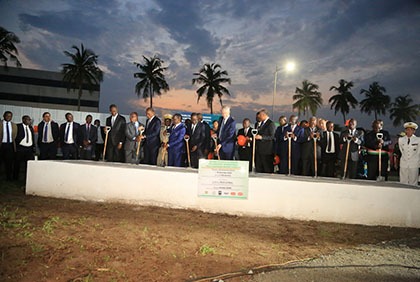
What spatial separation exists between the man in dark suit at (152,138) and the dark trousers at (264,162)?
3.02m

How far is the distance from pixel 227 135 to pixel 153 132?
2271mm

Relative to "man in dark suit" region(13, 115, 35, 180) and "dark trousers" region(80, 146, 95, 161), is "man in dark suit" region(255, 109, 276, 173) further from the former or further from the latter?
"man in dark suit" region(13, 115, 35, 180)

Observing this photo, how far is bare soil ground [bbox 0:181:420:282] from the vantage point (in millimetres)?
3072

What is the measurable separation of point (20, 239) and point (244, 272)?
9.68 feet

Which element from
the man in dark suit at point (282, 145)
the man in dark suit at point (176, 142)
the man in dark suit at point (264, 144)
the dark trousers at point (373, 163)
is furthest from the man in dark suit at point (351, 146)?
the man in dark suit at point (176, 142)

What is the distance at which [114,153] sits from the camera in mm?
8977

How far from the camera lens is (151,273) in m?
3.03

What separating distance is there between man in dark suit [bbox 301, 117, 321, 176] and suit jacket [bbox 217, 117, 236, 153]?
80.5 inches

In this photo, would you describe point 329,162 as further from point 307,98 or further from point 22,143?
point 307,98

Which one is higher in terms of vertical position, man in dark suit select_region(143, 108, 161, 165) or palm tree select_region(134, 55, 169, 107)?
palm tree select_region(134, 55, 169, 107)

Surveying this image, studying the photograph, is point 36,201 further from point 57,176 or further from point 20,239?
point 20,239

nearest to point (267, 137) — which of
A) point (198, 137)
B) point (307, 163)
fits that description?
point (307, 163)

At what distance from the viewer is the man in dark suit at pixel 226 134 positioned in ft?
25.8

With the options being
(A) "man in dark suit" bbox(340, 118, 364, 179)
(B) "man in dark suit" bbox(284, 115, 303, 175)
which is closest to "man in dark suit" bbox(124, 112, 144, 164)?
(B) "man in dark suit" bbox(284, 115, 303, 175)
